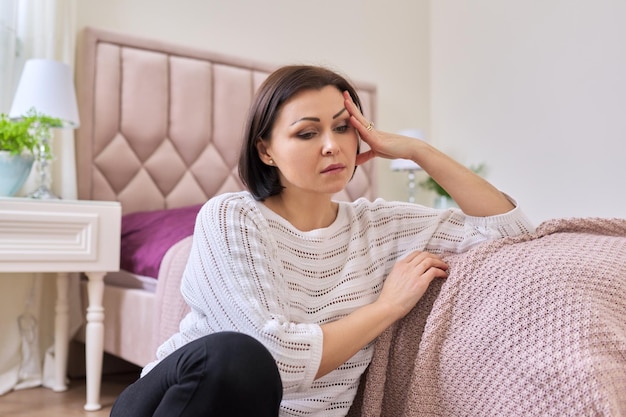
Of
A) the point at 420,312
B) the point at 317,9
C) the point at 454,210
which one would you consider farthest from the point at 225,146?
the point at 420,312

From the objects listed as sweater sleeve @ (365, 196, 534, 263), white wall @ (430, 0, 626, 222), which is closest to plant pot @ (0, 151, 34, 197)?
sweater sleeve @ (365, 196, 534, 263)

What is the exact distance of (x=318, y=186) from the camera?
1194 millimetres

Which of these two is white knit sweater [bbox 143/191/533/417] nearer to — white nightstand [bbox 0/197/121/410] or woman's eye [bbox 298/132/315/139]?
woman's eye [bbox 298/132/315/139]

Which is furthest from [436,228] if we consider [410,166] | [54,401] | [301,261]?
[410,166]

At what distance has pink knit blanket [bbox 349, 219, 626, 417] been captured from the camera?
34.9 inches

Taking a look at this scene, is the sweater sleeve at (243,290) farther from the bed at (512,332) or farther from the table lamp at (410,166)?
the table lamp at (410,166)

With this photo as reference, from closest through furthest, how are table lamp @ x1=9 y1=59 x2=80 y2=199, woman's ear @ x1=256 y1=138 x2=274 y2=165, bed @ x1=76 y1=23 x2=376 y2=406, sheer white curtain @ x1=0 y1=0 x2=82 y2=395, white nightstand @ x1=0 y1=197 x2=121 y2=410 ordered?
woman's ear @ x1=256 y1=138 x2=274 y2=165 < white nightstand @ x1=0 y1=197 x2=121 y2=410 < table lamp @ x1=9 y1=59 x2=80 y2=199 < bed @ x1=76 y1=23 x2=376 y2=406 < sheer white curtain @ x1=0 y1=0 x2=82 y2=395

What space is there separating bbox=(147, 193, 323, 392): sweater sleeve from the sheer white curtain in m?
1.76

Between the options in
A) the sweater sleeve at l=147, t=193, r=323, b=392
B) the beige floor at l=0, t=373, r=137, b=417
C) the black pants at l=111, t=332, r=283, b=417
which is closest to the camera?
the black pants at l=111, t=332, r=283, b=417

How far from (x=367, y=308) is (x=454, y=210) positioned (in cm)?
39

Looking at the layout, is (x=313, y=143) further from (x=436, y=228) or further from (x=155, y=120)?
(x=155, y=120)

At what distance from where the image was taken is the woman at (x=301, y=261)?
35.5 inches

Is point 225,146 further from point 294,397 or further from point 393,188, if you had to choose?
point 294,397

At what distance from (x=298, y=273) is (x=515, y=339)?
1.22 ft
